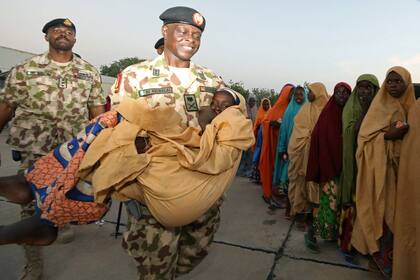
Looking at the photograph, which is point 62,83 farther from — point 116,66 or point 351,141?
point 116,66

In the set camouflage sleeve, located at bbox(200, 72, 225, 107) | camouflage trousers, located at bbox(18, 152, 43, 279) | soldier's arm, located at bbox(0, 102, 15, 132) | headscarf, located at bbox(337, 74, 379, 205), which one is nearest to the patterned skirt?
camouflage sleeve, located at bbox(200, 72, 225, 107)

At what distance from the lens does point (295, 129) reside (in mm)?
4113

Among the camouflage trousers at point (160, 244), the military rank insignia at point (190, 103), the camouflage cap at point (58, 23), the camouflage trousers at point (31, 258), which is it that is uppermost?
the camouflage cap at point (58, 23)

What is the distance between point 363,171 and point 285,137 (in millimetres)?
1781

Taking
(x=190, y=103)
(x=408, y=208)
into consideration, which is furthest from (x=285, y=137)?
(x=190, y=103)

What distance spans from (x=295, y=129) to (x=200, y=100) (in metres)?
2.48

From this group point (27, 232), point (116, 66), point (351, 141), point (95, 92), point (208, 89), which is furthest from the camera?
point (116, 66)

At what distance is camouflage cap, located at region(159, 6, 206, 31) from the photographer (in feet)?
5.82

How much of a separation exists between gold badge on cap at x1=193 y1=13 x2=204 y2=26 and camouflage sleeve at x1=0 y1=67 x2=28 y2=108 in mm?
1636

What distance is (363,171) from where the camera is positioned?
9.32ft

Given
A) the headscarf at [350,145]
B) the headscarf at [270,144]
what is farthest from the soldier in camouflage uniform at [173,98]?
the headscarf at [270,144]

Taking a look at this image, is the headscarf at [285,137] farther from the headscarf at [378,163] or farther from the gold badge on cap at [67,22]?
the gold badge on cap at [67,22]

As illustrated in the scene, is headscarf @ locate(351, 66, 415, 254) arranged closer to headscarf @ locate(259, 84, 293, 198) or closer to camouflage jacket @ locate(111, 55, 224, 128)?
camouflage jacket @ locate(111, 55, 224, 128)

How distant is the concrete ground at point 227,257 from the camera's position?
279cm
